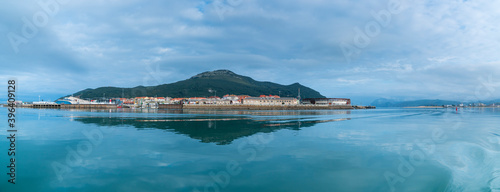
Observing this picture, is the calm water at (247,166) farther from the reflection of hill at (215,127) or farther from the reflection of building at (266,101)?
the reflection of building at (266,101)

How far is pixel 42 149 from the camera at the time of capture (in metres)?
12.7

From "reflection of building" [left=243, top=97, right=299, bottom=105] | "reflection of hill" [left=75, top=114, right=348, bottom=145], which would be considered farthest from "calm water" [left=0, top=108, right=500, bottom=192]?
"reflection of building" [left=243, top=97, right=299, bottom=105]

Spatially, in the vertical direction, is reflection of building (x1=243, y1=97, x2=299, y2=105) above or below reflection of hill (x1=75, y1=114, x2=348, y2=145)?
above

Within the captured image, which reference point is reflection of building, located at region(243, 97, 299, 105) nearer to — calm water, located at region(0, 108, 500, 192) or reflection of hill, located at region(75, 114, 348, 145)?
reflection of hill, located at region(75, 114, 348, 145)

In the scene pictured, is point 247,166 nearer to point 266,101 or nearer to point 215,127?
point 215,127

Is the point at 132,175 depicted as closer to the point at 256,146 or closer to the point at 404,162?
the point at 256,146

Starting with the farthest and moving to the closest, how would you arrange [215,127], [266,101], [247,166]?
[266,101], [215,127], [247,166]

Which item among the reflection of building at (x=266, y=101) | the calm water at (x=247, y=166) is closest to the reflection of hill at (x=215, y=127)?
the calm water at (x=247, y=166)

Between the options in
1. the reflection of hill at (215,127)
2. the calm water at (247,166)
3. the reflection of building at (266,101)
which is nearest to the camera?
the calm water at (247,166)

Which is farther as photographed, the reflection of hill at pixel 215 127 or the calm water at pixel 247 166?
the reflection of hill at pixel 215 127

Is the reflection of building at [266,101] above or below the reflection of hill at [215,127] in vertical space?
above

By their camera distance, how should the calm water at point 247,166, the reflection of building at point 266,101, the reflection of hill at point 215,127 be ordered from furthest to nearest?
Answer: the reflection of building at point 266,101
the reflection of hill at point 215,127
the calm water at point 247,166

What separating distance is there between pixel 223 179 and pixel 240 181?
1.96ft

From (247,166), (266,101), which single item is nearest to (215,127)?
(247,166)
